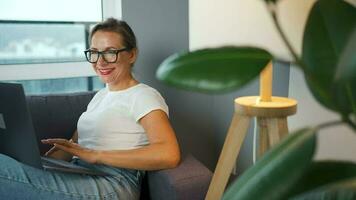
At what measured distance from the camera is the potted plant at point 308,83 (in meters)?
0.48

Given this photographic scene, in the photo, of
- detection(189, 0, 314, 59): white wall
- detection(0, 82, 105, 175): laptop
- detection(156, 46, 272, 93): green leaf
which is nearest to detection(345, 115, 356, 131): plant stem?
detection(156, 46, 272, 93): green leaf

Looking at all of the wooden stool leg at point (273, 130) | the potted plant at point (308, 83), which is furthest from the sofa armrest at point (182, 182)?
the potted plant at point (308, 83)

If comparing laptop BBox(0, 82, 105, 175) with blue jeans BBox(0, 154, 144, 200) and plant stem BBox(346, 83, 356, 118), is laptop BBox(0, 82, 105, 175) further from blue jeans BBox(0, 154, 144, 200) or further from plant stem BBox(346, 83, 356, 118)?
plant stem BBox(346, 83, 356, 118)

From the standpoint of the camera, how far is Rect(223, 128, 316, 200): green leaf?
0.47 meters

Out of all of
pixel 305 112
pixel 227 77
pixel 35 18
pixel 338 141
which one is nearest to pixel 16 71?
pixel 35 18

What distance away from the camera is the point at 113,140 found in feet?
5.35

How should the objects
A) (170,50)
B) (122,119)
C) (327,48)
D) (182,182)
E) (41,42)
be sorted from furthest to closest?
(41,42)
(170,50)
(122,119)
(182,182)
(327,48)

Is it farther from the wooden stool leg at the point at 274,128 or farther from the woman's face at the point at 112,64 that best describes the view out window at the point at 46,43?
the wooden stool leg at the point at 274,128

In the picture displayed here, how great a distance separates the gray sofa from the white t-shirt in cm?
17

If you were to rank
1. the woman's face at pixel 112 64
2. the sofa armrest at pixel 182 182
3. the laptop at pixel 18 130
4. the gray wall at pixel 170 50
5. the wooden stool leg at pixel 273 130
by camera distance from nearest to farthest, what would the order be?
the wooden stool leg at pixel 273 130 < the laptop at pixel 18 130 < the sofa armrest at pixel 182 182 < the woman's face at pixel 112 64 < the gray wall at pixel 170 50

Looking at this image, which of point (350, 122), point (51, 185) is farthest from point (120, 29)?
point (350, 122)

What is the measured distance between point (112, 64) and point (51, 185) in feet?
1.85

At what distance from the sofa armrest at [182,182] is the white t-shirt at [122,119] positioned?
179 millimetres

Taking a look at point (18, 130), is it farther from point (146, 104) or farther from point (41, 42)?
point (41, 42)
